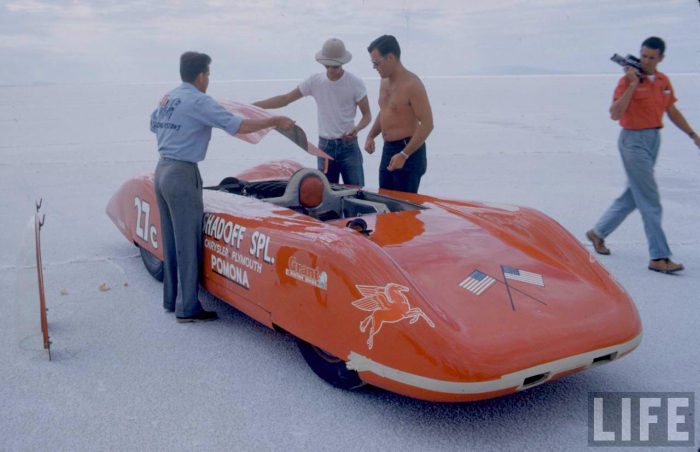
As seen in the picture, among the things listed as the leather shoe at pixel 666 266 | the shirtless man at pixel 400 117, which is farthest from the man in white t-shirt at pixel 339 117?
the leather shoe at pixel 666 266

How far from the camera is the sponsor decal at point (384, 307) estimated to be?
2895 millimetres

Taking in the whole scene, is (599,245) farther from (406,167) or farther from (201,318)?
(201,318)

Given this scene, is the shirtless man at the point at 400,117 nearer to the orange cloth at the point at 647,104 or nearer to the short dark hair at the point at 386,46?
the short dark hair at the point at 386,46

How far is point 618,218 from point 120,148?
40.3 feet

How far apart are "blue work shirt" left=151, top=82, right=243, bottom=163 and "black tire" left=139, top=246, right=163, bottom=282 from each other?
4.05 feet

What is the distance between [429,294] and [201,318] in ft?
6.49

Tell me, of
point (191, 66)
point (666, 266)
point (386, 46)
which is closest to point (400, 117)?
point (386, 46)

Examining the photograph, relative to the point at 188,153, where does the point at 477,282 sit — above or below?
below

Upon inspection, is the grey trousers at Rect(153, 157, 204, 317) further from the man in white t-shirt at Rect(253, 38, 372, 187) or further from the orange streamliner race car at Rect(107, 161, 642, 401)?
the man in white t-shirt at Rect(253, 38, 372, 187)

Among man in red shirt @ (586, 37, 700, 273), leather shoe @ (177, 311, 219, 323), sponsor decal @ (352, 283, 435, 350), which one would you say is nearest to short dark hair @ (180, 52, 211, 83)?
leather shoe @ (177, 311, 219, 323)

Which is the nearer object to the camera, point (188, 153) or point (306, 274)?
point (306, 274)

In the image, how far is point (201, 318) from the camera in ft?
14.5

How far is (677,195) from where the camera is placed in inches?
338

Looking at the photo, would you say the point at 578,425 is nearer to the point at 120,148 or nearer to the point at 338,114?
the point at 338,114
